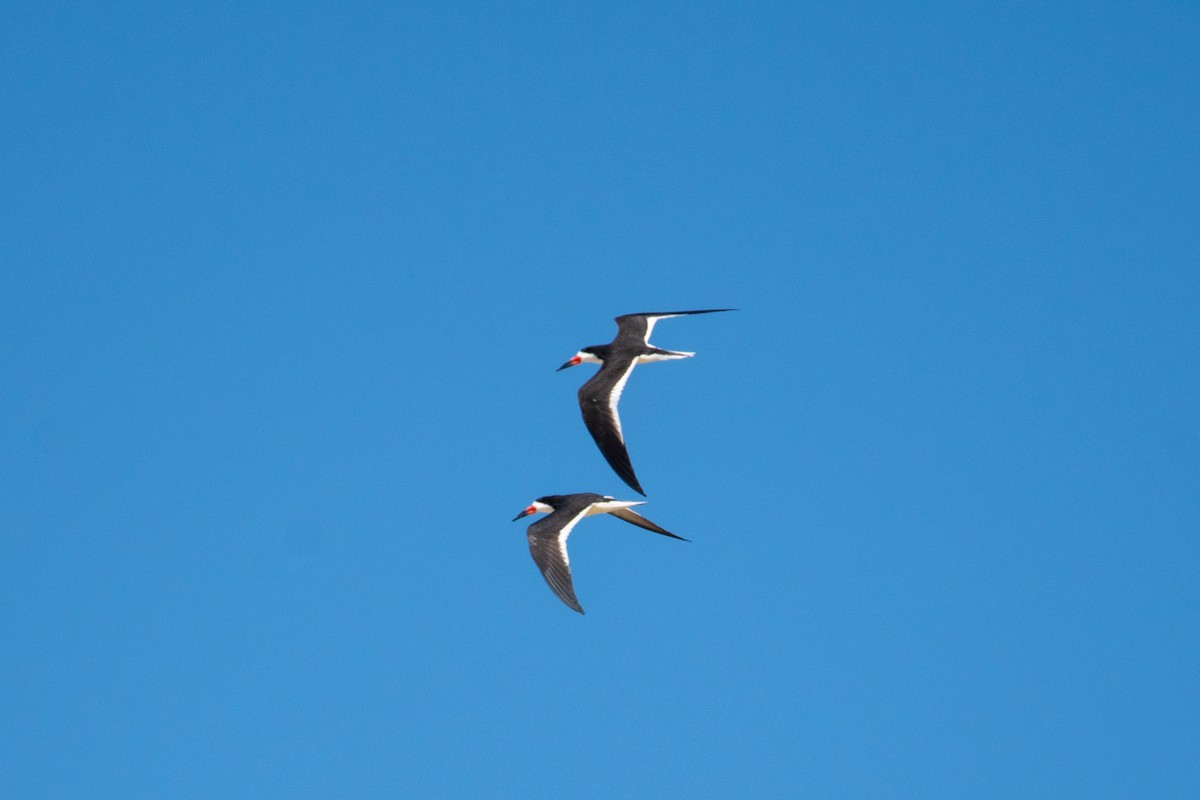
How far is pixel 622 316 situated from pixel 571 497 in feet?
15.3

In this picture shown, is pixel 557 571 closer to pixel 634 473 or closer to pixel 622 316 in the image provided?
pixel 634 473

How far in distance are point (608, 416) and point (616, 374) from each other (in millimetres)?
1555

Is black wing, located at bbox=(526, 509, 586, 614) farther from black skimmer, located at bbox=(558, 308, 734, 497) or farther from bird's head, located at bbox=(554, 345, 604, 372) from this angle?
bird's head, located at bbox=(554, 345, 604, 372)

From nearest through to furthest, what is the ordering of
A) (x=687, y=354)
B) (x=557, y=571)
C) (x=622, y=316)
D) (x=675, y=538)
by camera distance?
(x=557, y=571) → (x=675, y=538) → (x=687, y=354) → (x=622, y=316)

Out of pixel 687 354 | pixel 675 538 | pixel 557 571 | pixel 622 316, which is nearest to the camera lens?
pixel 557 571

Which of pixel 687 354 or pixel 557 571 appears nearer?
pixel 557 571

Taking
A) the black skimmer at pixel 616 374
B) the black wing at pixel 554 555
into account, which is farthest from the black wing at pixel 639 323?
the black wing at pixel 554 555

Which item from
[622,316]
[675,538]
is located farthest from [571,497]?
[622,316]

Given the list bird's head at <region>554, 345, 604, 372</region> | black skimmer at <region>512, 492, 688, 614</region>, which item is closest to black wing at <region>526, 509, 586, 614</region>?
black skimmer at <region>512, 492, 688, 614</region>

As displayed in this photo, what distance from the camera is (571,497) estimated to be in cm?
2350

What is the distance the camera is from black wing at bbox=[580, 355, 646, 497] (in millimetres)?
22203

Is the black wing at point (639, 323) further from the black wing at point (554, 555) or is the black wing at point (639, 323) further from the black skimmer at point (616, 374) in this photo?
the black wing at point (554, 555)

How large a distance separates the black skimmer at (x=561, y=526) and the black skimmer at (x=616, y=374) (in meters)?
0.72

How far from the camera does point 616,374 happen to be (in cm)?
2434
